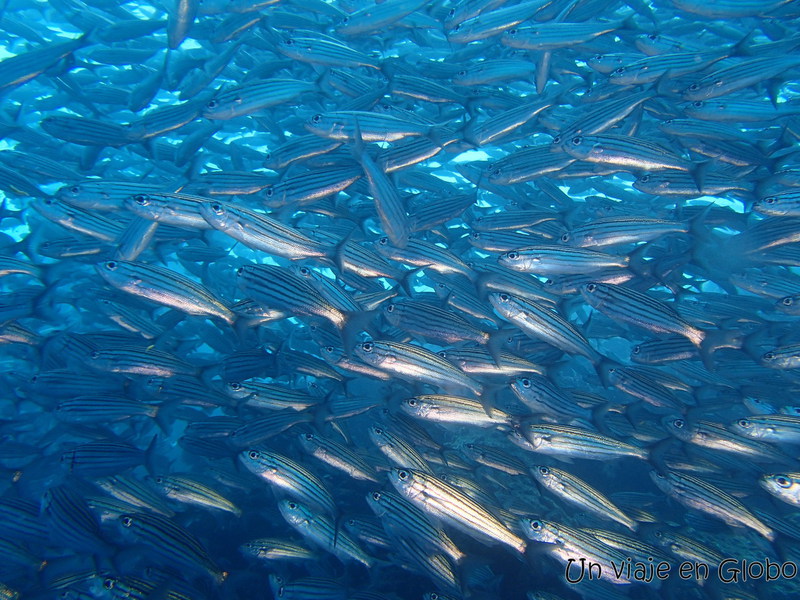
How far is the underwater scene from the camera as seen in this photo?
420cm

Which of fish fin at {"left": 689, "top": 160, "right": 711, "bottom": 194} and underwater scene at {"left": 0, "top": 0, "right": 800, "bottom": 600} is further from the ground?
fish fin at {"left": 689, "top": 160, "right": 711, "bottom": 194}

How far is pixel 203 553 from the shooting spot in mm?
Answer: 4203

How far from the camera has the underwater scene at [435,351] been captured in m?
4.20

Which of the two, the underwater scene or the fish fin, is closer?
the underwater scene

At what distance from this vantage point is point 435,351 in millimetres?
5633

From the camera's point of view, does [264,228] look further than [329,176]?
No

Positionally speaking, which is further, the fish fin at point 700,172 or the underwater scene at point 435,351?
the fish fin at point 700,172

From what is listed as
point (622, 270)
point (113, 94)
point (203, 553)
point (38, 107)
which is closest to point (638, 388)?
point (622, 270)

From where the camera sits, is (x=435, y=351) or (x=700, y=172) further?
(x=435, y=351)

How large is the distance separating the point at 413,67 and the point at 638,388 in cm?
652

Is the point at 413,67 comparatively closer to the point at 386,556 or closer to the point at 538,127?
the point at 538,127

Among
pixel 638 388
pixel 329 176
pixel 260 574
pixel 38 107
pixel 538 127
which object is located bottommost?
pixel 260 574

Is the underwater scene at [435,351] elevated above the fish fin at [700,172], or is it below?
below

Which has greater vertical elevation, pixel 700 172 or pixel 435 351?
pixel 700 172
